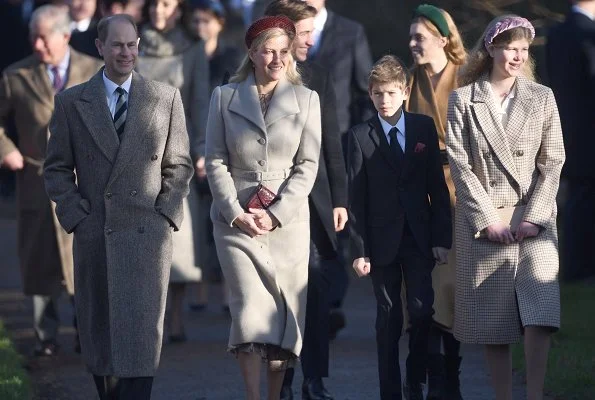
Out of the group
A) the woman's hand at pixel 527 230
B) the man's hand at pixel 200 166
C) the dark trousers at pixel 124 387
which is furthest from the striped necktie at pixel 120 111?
the man's hand at pixel 200 166

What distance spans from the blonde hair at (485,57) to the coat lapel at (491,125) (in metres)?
0.14

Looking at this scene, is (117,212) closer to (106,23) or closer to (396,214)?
(106,23)

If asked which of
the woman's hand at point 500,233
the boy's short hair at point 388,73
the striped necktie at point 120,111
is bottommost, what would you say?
the woman's hand at point 500,233

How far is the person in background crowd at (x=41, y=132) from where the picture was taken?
10.4 metres

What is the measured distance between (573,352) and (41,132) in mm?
3474

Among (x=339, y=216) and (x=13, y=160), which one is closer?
(x=339, y=216)

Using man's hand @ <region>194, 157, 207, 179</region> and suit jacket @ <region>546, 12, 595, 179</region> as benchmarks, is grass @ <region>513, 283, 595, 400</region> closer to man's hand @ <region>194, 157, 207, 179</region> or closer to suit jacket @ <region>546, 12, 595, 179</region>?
suit jacket @ <region>546, 12, 595, 179</region>

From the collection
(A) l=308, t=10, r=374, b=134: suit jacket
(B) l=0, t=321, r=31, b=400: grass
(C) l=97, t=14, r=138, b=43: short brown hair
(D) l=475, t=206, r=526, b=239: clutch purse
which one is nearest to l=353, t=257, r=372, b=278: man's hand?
(D) l=475, t=206, r=526, b=239: clutch purse

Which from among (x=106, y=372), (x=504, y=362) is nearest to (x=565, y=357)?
(x=504, y=362)

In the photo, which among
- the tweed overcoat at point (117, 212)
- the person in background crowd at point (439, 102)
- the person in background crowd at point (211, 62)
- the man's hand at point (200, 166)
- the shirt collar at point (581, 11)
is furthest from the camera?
the person in background crowd at point (211, 62)

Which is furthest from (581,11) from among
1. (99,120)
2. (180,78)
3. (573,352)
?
(99,120)

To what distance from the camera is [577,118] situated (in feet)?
41.2

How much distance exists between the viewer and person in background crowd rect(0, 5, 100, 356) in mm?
10445

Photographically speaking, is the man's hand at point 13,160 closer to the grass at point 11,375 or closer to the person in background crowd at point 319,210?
the grass at point 11,375
